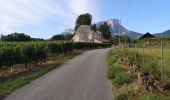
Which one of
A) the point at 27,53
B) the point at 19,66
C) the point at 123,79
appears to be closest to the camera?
the point at 123,79

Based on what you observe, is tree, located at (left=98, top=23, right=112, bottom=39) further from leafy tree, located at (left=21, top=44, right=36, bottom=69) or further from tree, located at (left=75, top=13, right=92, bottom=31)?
leafy tree, located at (left=21, top=44, right=36, bottom=69)

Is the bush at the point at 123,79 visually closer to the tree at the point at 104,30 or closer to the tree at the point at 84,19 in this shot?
the tree at the point at 84,19

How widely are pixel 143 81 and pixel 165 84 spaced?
846mm

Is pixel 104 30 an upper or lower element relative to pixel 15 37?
upper

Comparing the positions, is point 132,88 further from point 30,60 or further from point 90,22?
point 90,22

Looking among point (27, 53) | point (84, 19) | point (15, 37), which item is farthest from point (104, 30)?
point (27, 53)

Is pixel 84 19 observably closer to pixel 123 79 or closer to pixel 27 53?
pixel 27 53

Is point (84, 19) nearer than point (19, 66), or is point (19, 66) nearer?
point (19, 66)

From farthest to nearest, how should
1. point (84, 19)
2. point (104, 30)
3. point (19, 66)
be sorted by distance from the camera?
point (104, 30) → point (84, 19) → point (19, 66)

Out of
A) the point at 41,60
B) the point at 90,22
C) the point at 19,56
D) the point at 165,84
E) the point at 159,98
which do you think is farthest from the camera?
the point at 90,22

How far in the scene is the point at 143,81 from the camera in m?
13.5

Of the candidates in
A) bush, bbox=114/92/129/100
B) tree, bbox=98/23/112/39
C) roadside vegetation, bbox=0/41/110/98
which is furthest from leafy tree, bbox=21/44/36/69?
tree, bbox=98/23/112/39

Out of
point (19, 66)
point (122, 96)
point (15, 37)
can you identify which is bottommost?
point (19, 66)

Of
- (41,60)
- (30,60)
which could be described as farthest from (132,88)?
(41,60)
